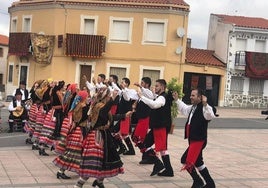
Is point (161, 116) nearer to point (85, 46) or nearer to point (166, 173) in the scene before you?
point (166, 173)

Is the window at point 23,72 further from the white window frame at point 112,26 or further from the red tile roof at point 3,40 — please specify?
the red tile roof at point 3,40

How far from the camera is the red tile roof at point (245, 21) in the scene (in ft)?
104

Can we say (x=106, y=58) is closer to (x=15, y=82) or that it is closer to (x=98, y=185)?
(x=15, y=82)

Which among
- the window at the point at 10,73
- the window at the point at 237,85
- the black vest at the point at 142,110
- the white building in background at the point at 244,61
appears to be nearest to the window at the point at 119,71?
the white building in background at the point at 244,61

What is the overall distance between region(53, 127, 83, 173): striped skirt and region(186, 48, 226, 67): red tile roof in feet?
73.7

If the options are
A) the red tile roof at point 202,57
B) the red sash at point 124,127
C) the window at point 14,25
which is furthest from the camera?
the window at point 14,25

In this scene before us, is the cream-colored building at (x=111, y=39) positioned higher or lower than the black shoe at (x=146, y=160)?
higher

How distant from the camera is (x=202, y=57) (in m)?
31.1

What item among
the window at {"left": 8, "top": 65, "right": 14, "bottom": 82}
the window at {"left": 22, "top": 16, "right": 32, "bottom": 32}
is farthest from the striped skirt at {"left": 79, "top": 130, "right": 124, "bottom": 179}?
the window at {"left": 8, "top": 65, "right": 14, "bottom": 82}

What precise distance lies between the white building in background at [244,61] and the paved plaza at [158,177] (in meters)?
18.9

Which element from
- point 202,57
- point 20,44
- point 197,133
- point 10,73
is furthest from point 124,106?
point 10,73

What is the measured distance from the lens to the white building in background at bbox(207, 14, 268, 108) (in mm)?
31438

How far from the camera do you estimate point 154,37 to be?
2767cm

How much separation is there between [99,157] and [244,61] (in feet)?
86.3
